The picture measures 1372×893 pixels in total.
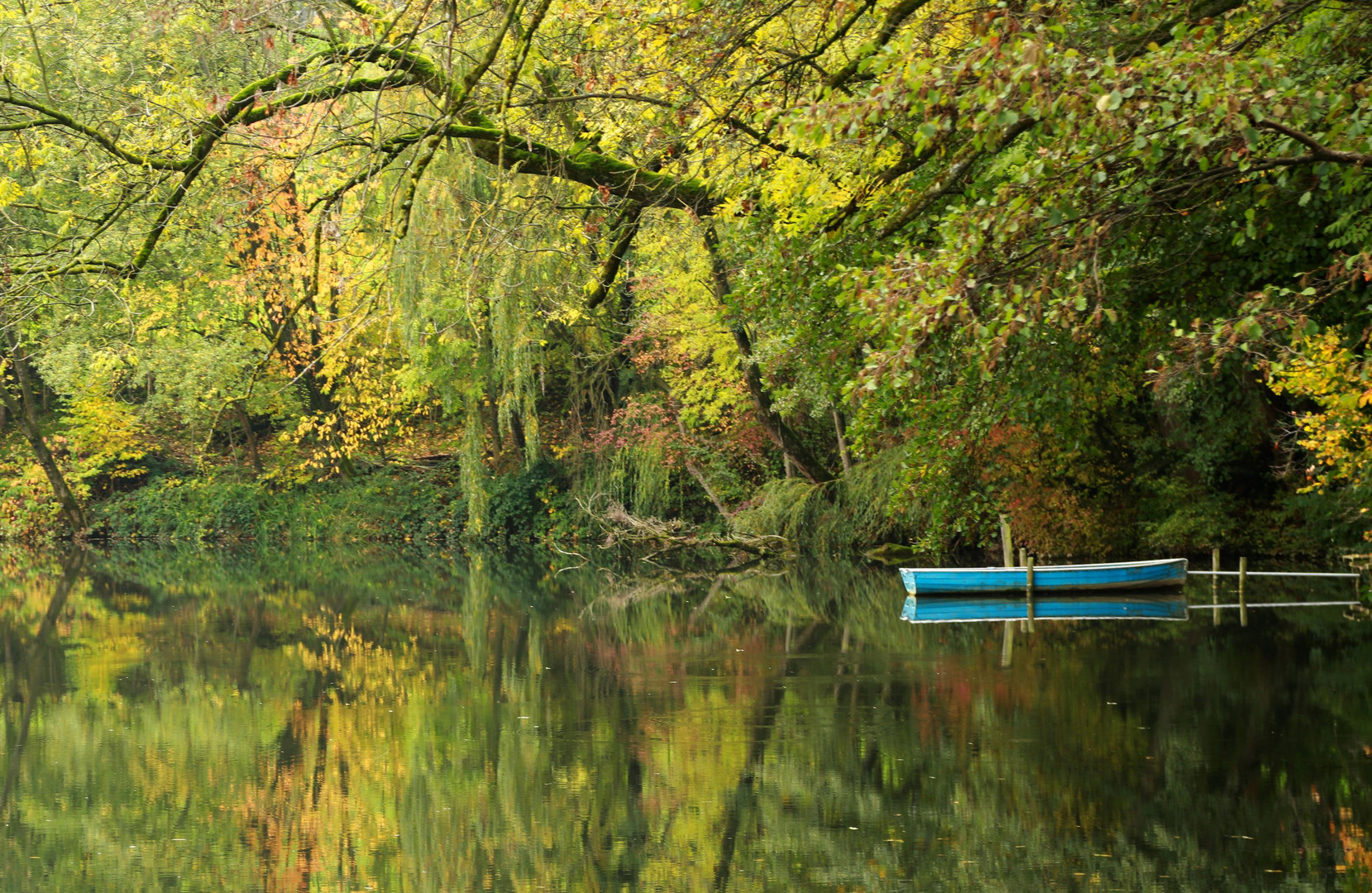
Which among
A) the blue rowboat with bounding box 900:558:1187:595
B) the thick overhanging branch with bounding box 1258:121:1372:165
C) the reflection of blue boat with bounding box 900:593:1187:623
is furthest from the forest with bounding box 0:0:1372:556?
the reflection of blue boat with bounding box 900:593:1187:623

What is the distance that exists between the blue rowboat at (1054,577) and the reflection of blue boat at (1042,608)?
18 cm

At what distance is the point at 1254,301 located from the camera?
20.8ft

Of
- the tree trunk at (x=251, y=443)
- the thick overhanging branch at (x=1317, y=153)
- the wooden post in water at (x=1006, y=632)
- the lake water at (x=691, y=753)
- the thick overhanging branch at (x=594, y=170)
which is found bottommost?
the lake water at (x=691, y=753)

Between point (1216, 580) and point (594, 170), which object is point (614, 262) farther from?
point (1216, 580)

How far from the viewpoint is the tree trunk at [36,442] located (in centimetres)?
3144

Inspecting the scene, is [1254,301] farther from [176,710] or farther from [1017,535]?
[1017,535]

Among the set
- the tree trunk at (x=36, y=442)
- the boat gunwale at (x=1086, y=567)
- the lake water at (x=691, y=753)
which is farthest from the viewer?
the tree trunk at (x=36, y=442)

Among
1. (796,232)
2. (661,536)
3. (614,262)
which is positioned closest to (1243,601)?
(796,232)

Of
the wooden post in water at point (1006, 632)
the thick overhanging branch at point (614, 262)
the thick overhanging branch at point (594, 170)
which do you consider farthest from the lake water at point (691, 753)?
the thick overhanging branch at point (594, 170)

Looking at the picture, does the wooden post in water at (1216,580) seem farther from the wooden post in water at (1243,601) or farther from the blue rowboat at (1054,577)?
the blue rowboat at (1054,577)

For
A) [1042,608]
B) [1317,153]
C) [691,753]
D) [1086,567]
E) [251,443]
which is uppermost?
[251,443]

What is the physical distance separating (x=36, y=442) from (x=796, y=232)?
25.6 metres

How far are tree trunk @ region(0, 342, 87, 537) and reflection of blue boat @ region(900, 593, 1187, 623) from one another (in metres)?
21.2

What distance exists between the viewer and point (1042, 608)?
1855cm
